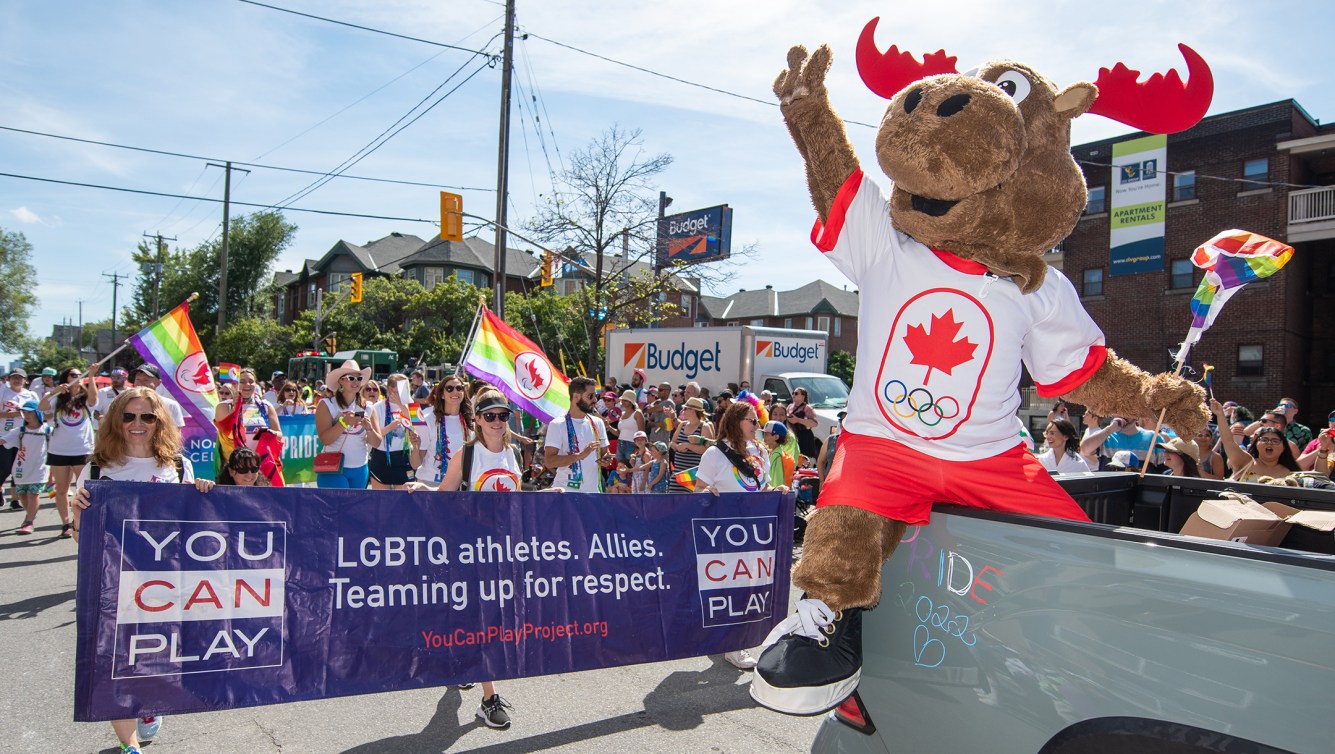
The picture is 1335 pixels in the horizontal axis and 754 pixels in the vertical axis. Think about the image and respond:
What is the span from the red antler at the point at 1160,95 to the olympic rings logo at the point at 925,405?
1.34m

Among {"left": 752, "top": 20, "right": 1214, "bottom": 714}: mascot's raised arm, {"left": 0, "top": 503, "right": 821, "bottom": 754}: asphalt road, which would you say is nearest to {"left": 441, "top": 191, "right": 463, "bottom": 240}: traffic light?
{"left": 0, "top": 503, "right": 821, "bottom": 754}: asphalt road

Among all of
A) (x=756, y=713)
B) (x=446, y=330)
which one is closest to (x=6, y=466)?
(x=756, y=713)

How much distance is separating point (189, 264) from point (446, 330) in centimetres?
2388

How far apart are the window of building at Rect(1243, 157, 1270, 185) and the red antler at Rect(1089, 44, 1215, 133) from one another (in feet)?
82.9

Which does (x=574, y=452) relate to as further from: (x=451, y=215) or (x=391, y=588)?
→ (x=451, y=215)

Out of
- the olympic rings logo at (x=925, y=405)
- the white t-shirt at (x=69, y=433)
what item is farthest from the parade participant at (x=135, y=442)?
the white t-shirt at (x=69, y=433)

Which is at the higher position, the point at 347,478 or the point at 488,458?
the point at 488,458

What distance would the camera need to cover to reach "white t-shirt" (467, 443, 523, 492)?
4.78 m

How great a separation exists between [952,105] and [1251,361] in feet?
86.0

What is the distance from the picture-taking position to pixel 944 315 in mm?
2818

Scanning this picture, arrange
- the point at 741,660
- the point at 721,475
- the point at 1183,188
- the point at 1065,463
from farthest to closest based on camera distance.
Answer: the point at 1183,188 → the point at 1065,463 → the point at 721,475 → the point at 741,660

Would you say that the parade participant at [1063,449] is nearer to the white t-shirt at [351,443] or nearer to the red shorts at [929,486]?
the red shorts at [929,486]

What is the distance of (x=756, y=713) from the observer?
449 centimetres

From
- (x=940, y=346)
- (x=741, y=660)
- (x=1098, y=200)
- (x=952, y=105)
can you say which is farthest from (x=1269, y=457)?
(x=1098, y=200)
